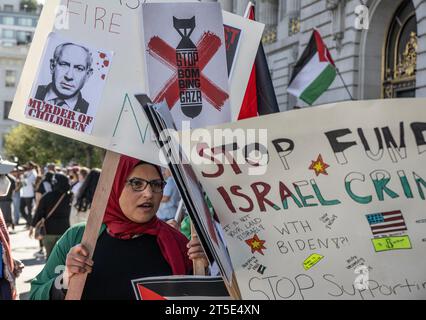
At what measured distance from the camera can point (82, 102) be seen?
9.07ft

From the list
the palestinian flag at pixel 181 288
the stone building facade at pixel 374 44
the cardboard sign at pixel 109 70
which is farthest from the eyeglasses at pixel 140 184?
the stone building facade at pixel 374 44

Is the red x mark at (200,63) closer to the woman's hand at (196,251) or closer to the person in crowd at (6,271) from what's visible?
the woman's hand at (196,251)

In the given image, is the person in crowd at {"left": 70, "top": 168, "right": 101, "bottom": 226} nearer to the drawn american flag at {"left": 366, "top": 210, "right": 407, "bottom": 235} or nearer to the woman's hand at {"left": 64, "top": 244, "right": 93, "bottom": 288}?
the woman's hand at {"left": 64, "top": 244, "right": 93, "bottom": 288}

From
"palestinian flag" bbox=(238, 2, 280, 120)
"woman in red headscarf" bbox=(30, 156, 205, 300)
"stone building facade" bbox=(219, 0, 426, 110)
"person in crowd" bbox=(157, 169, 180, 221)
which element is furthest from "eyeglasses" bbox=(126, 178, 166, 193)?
"stone building facade" bbox=(219, 0, 426, 110)

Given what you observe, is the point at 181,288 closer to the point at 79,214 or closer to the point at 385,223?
the point at 385,223

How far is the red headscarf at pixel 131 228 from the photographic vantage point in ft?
9.58

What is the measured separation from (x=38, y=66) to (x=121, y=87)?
35 cm

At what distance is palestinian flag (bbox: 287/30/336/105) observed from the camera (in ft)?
37.6

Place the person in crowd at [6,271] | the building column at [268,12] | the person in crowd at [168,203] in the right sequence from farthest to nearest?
1. the building column at [268,12]
2. the person in crowd at [168,203]
3. the person in crowd at [6,271]

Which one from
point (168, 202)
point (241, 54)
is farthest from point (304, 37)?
point (241, 54)

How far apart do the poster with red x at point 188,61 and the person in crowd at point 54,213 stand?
26.9ft

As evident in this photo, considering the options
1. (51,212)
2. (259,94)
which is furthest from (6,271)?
(51,212)
